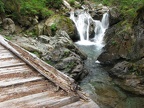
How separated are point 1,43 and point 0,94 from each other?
3.16m

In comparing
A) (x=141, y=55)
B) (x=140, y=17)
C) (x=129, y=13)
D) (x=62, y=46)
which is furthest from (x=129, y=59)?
(x=129, y=13)

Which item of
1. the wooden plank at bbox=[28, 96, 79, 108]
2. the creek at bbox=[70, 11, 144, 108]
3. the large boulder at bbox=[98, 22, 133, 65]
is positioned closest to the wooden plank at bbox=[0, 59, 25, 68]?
the wooden plank at bbox=[28, 96, 79, 108]

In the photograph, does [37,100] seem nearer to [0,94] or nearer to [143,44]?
[0,94]

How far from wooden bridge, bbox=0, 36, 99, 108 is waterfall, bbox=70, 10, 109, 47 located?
462 inches

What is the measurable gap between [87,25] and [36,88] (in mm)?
13749

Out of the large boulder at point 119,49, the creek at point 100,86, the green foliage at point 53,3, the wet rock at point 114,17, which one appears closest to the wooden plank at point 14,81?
the creek at point 100,86

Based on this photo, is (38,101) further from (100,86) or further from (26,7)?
(26,7)

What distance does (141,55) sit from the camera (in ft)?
31.6

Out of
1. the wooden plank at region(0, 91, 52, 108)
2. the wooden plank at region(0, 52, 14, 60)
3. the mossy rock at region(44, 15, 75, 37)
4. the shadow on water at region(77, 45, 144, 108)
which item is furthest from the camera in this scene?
the mossy rock at region(44, 15, 75, 37)

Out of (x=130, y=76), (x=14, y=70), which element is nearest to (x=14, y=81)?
(x=14, y=70)

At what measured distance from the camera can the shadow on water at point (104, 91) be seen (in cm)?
720

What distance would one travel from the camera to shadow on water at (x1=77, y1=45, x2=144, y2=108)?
7203mm

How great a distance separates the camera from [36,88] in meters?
3.06

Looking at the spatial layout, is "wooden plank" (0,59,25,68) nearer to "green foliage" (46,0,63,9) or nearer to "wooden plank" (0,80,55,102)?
"wooden plank" (0,80,55,102)
